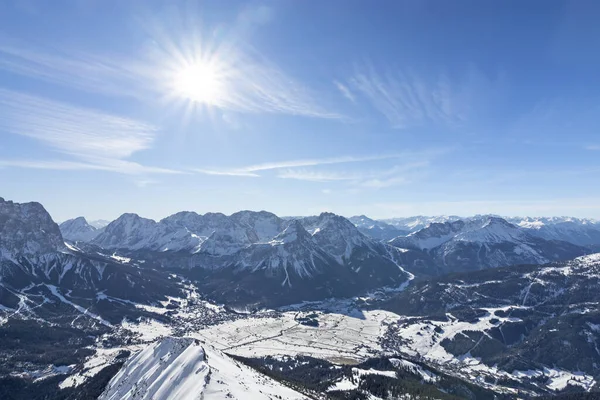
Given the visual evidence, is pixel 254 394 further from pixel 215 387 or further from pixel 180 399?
pixel 180 399

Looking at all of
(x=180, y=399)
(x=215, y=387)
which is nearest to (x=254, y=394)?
(x=215, y=387)

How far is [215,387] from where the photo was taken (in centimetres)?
19750

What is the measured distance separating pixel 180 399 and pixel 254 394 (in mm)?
34054

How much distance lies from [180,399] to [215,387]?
56.1ft

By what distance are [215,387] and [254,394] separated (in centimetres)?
1829

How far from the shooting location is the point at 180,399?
19762 centimetres

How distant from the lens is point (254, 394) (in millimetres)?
198875
